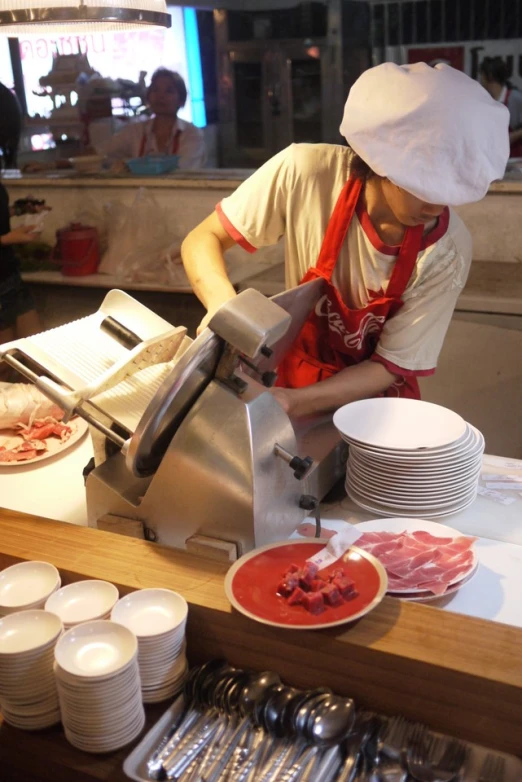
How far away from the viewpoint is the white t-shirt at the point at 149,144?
550 centimetres

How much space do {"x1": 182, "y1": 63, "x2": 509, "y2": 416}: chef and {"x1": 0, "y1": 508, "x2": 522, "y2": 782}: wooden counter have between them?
0.74 meters

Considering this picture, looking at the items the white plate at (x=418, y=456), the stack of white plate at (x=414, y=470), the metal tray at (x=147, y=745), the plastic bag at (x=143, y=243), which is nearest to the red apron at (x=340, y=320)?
the stack of white plate at (x=414, y=470)

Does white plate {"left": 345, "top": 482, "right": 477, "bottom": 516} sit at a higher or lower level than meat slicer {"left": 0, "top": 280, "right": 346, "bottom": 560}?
lower

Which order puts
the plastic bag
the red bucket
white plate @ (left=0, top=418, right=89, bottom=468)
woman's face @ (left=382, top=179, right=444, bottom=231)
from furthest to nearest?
the red bucket < the plastic bag < white plate @ (left=0, top=418, right=89, bottom=468) < woman's face @ (left=382, top=179, right=444, bottom=231)

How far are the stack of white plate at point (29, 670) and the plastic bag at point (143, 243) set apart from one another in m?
3.17

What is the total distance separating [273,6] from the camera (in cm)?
681

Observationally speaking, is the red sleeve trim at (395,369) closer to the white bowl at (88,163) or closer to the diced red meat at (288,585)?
the diced red meat at (288,585)

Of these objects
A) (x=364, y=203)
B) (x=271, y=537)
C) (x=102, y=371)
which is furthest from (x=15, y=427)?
(x=364, y=203)

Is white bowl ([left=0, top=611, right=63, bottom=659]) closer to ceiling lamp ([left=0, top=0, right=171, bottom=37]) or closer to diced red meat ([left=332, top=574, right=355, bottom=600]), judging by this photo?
diced red meat ([left=332, top=574, right=355, bottom=600])

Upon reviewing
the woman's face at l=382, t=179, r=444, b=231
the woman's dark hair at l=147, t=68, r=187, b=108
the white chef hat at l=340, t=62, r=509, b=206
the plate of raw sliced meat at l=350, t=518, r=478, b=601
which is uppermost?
the woman's dark hair at l=147, t=68, r=187, b=108

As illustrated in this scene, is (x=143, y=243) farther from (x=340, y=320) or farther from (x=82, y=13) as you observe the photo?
(x=82, y=13)

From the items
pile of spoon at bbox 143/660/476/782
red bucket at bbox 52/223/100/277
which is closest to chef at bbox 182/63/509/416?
pile of spoon at bbox 143/660/476/782

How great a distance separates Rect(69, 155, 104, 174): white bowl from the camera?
5348mm

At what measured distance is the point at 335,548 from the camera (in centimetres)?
144
